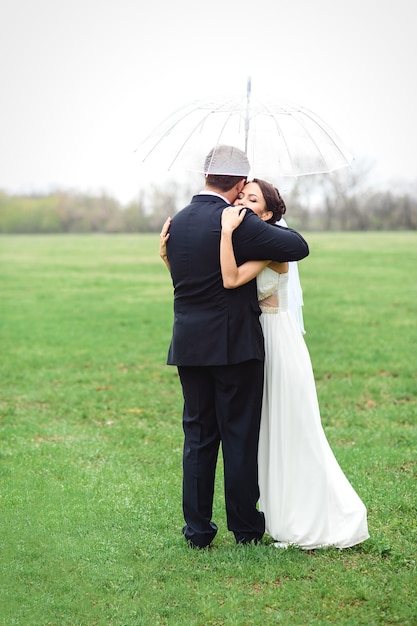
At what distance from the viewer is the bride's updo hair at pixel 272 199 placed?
18.4ft

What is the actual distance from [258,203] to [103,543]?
257 centimetres

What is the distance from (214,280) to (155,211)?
48.1 meters

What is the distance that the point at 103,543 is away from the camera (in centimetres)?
609

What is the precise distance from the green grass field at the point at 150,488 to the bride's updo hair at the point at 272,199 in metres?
2.19

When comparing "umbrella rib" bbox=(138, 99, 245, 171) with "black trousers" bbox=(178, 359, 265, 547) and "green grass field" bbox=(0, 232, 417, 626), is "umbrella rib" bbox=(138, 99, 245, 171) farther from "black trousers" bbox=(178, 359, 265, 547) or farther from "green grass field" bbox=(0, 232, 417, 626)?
"green grass field" bbox=(0, 232, 417, 626)

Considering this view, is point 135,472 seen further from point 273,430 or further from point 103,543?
point 273,430

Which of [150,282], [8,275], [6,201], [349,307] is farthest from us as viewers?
[6,201]

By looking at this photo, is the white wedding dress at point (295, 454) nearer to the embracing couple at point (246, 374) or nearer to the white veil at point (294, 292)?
the embracing couple at point (246, 374)

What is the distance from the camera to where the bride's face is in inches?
220

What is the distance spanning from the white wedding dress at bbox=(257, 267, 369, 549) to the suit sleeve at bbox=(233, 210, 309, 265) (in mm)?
287

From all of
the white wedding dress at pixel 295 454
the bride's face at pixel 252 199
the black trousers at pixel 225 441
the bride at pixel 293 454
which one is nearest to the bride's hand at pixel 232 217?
the bride's face at pixel 252 199

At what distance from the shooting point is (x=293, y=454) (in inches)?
229

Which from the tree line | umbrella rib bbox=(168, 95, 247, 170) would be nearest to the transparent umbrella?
umbrella rib bbox=(168, 95, 247, 170)

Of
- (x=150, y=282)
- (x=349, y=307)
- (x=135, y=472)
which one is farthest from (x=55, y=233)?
(x=135, y=472)
